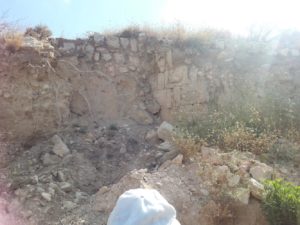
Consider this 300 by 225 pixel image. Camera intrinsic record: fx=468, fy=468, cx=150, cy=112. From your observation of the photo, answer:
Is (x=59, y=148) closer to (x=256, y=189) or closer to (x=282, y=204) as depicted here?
(x=256, y=189)

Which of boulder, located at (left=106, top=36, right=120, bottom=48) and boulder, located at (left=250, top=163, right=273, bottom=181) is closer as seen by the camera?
boulder, located at (left=250, top=163, right=273, bottom=181)

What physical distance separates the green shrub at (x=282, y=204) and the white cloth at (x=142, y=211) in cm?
240

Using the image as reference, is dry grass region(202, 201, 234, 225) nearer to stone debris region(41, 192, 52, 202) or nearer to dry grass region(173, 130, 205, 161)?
dry grass region(173, 130, 205, 161)

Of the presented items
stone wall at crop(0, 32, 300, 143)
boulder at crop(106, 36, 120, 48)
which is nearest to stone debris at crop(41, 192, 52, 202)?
stone wall at crop(0, 32, 300, 143)

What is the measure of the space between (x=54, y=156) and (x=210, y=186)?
2.48 meters

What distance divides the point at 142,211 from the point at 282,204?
260cm

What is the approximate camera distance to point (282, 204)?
4.62 metres

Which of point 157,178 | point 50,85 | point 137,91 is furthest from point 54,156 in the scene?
point 137,91

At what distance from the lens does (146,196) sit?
253 cm

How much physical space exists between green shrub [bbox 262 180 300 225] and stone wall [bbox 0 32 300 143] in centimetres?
297

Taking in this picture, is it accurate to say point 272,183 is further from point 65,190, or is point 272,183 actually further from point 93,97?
point 93,97

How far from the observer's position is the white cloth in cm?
240

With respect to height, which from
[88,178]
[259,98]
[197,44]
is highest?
[197,44]

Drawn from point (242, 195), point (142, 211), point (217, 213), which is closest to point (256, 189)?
point (242, 195)
